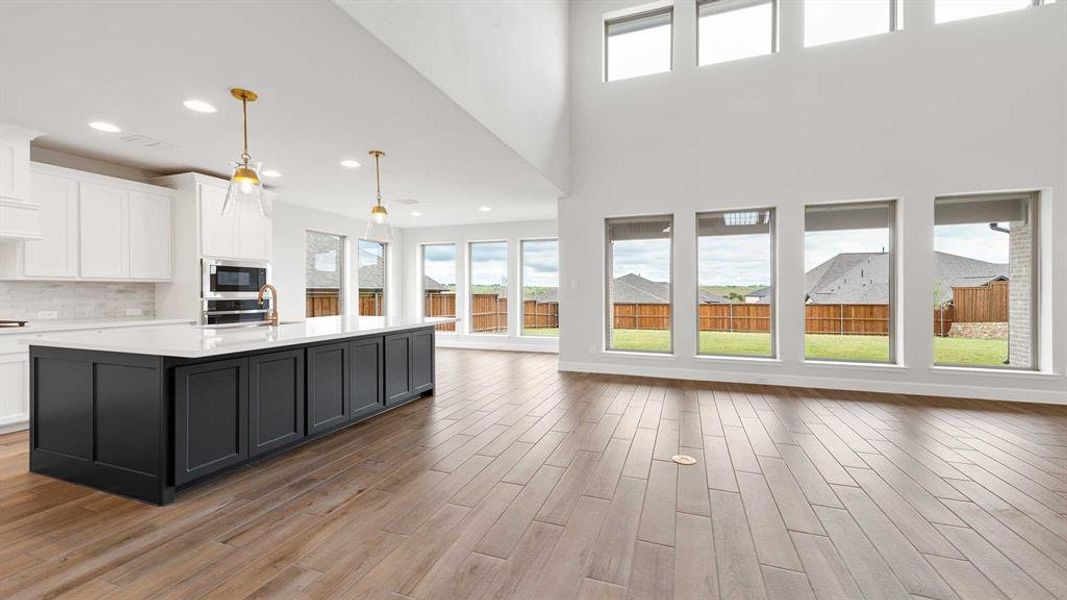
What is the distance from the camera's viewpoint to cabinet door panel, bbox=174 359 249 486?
2465 mm

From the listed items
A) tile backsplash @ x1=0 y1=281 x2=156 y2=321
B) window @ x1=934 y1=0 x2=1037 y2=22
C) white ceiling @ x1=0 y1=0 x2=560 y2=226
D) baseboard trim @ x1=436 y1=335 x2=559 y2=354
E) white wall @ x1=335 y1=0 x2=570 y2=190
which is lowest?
baseboard trim @ x1=436 y1=335 x2=559 y2=354

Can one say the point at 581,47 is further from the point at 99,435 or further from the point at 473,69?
the point at 99,435

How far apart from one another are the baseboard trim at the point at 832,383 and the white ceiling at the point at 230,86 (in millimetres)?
2833

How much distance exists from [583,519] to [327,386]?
7.44 ft

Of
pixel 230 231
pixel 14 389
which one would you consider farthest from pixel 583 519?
pixel 230 231

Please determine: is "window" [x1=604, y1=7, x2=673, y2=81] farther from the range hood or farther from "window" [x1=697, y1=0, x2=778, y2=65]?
the range hood

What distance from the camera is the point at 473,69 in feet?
11.6

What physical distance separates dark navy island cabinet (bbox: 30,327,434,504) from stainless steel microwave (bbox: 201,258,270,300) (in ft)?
7.82

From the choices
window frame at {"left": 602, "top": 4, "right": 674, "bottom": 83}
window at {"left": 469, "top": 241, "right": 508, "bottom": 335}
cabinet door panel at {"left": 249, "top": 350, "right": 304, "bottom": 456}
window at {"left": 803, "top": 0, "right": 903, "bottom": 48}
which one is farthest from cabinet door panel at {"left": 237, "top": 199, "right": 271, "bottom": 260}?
window at {"left": 803, "top": 0, "right": 903, "bottom": 48}

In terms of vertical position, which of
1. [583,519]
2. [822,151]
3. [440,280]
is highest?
[822,151]

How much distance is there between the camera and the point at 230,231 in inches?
212

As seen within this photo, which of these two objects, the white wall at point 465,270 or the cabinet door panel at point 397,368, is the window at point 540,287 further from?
the cabinet door panel at point 397,368

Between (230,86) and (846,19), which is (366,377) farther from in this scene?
(846,19)

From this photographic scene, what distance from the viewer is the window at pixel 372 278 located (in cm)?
878
